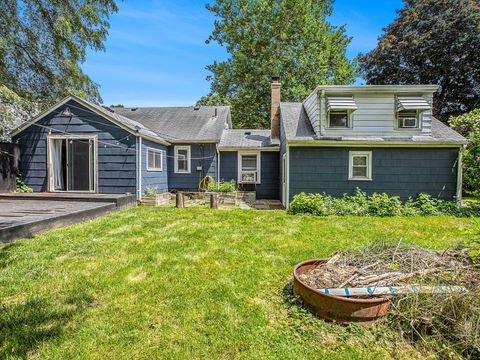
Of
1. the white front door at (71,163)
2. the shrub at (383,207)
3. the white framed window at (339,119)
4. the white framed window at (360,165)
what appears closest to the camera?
the shrub at (383,207)

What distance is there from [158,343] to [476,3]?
2528cm

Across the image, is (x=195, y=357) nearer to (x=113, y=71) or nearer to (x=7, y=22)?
(x=7, y=22)

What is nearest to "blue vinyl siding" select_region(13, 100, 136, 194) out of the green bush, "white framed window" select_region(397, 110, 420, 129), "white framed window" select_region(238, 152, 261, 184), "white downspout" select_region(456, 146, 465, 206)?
the green bush

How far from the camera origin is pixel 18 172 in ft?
30.3

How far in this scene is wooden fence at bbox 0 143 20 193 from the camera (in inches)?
342

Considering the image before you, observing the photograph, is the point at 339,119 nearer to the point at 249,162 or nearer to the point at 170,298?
the point at 249,162

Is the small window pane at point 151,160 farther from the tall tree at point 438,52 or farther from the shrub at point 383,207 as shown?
the tall tree at point 438,52

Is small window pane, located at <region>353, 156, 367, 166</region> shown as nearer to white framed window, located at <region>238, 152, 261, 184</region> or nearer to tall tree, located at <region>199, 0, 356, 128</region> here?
white framed window, located at <region>238, 152, 261, 184</region>

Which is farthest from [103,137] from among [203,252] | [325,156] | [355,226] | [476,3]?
[476,3]

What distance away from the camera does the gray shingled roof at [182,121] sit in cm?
1227

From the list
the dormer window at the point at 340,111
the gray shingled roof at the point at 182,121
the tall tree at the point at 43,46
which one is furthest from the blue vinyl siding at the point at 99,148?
the dormer window at the point at 340,111

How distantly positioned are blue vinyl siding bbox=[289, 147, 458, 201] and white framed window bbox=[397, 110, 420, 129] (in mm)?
944

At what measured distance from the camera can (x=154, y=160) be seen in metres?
10.6

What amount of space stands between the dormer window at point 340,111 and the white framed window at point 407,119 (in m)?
1.75
